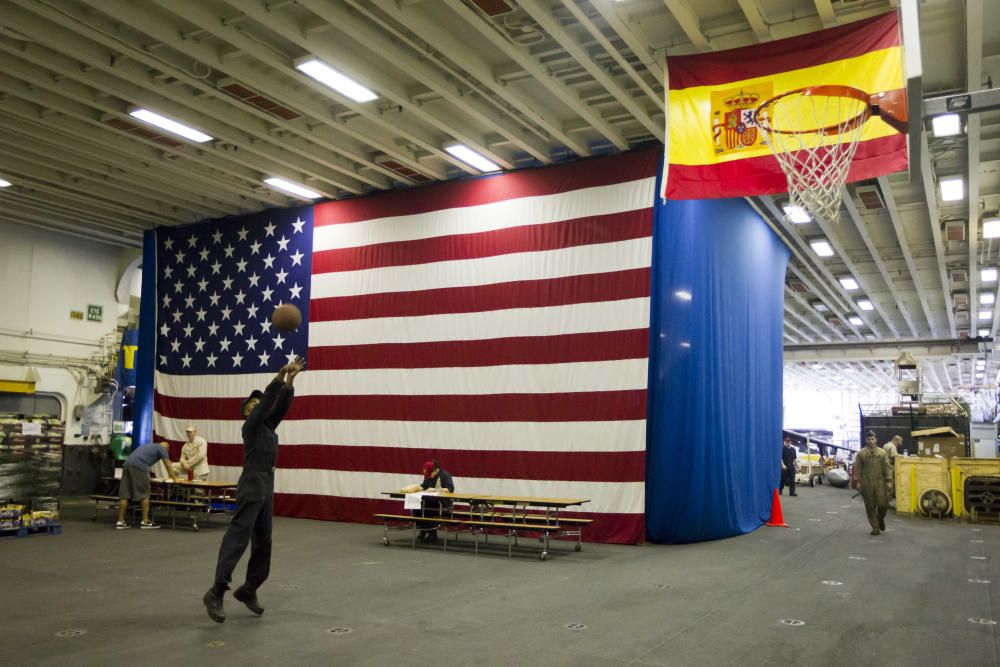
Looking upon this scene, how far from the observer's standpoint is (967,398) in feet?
161

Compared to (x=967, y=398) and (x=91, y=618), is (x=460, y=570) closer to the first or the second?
(x=91, y=618)

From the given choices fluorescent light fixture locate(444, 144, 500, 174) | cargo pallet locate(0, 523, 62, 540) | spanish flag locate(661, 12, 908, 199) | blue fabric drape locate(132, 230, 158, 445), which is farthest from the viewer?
blue fabric drape locate(132, 230, 158, 445)

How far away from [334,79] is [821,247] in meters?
10.9

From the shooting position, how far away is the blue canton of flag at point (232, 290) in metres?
14.1

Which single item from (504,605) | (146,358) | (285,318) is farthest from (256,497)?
(146,358)

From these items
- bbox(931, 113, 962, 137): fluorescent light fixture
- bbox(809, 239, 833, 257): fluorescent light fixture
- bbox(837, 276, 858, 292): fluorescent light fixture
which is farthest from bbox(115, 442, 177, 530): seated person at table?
bbox(837, 276, 858, 292): fluorescent light fixture

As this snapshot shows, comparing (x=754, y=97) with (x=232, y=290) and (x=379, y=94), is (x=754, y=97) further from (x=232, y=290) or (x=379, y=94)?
(x=232, y=290)

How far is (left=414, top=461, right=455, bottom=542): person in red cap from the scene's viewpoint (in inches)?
411

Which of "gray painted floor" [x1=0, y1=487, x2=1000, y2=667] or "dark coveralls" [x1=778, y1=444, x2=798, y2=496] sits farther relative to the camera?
"dark coveralls" [x1=778, y1=444, x2=798, y2=496]

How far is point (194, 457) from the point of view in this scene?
1345 cm

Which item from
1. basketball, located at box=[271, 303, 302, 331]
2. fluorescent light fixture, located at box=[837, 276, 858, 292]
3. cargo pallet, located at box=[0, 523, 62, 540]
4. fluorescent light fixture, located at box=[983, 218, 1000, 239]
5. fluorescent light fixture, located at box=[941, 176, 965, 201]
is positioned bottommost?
cargo pallet, located at box=[0, 523, 62, 540]

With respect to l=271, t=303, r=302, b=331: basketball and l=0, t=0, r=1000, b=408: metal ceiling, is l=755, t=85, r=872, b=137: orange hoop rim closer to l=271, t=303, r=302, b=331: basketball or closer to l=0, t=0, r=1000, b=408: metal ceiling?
l=0, t=0, r=1000, b=408: metal ceiling

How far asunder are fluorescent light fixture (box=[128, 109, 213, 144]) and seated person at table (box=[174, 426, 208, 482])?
5.00 metres

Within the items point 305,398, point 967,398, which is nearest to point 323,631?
point 305,398
